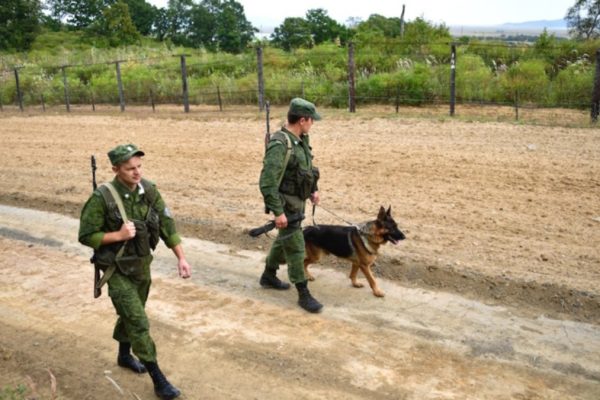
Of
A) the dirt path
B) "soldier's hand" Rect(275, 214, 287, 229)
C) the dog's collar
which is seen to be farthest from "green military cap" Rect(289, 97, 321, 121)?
the dirt path

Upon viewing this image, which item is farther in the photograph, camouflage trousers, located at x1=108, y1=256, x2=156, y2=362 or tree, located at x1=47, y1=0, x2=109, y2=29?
tree, located at x1=47, y1=0, x2=109, y2=29

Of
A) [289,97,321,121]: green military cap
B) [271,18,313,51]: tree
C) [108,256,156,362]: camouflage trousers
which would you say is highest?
[271,18,313,51]: tree

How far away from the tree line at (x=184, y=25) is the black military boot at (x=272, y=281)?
29.7m

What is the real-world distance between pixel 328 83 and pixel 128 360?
1700cm

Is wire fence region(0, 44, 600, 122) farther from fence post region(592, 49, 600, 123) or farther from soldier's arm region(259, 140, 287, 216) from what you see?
soldier's arm region(259, 140, 287, 216)

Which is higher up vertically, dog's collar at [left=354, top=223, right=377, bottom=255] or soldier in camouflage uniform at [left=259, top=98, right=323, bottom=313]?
soldier in camouflage uniform at [left=259, top=98, right=323, bottom=313]

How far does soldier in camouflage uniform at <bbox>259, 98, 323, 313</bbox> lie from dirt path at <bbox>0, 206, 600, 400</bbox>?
48 centimetres

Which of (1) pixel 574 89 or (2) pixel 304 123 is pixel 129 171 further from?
(1) pixel 574 89

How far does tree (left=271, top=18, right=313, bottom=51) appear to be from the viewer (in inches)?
1441

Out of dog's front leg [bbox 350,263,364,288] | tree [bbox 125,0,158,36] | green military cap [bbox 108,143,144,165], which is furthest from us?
tree [bbox 125,0,158,36]

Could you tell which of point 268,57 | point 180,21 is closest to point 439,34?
point 268,57

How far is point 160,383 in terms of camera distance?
464 centimetres

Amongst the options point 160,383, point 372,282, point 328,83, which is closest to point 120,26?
point 328,83

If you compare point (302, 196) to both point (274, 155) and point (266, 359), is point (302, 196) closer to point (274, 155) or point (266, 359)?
point (274, 155)
